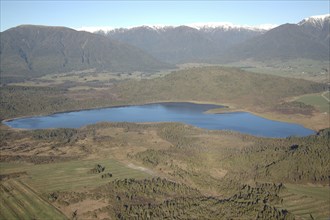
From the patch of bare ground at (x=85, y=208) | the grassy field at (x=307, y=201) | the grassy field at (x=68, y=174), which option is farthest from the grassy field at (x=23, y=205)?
the grassy field at (x=307, y=201)

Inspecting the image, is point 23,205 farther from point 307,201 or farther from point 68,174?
point 307,201

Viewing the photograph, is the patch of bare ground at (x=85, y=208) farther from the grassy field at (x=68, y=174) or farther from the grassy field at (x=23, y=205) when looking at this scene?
the grassy field at (x=68, y=174)

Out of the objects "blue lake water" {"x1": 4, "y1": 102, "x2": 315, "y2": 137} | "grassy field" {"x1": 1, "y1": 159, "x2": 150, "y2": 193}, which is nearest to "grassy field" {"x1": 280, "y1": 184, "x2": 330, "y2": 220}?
"grassy field" {"x1": 1, "y1": 159, "x2": 150, "y2": 193}

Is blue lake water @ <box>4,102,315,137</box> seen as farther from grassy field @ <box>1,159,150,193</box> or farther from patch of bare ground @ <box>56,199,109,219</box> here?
patch of bare ground @ <box>56,199,109,219</box>

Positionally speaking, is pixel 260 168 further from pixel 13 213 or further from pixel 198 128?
pixel 13 213

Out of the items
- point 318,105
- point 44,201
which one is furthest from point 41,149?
point 318,105

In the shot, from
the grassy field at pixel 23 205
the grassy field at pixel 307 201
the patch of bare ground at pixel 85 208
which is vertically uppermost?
the grassy field at pixel 23 205
